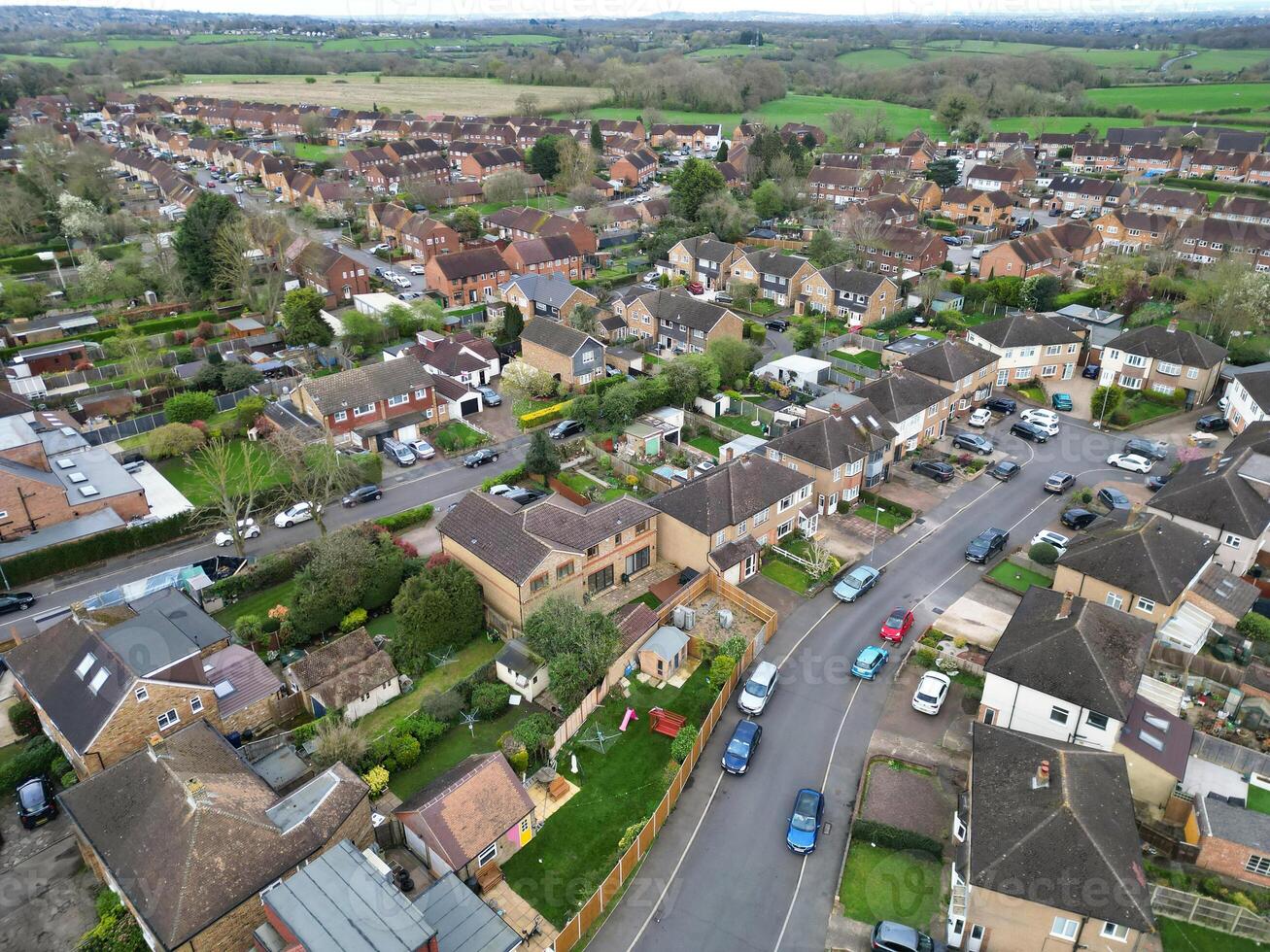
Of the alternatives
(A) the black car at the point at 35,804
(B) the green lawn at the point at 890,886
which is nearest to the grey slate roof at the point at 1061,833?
(B) the green lawn at the point at 890,886

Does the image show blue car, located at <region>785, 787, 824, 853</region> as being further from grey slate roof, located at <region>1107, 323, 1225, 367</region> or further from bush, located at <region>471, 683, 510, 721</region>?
grey slate roof, located at <region>1107, 323, 1225, 367</region>

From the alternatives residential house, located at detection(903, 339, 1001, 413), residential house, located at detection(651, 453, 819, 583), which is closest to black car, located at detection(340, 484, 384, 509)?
residential house, located at detection(651, 453, 819, 583)

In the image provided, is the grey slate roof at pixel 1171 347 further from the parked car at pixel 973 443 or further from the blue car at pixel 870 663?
the blue car at pixel 870 663

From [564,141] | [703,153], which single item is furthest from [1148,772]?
[703,153]

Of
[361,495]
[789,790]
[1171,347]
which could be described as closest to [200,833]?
[789,790]

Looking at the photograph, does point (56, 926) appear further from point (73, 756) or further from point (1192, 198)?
point (1192, 198)

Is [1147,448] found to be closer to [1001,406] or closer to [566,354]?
[1001,406]
